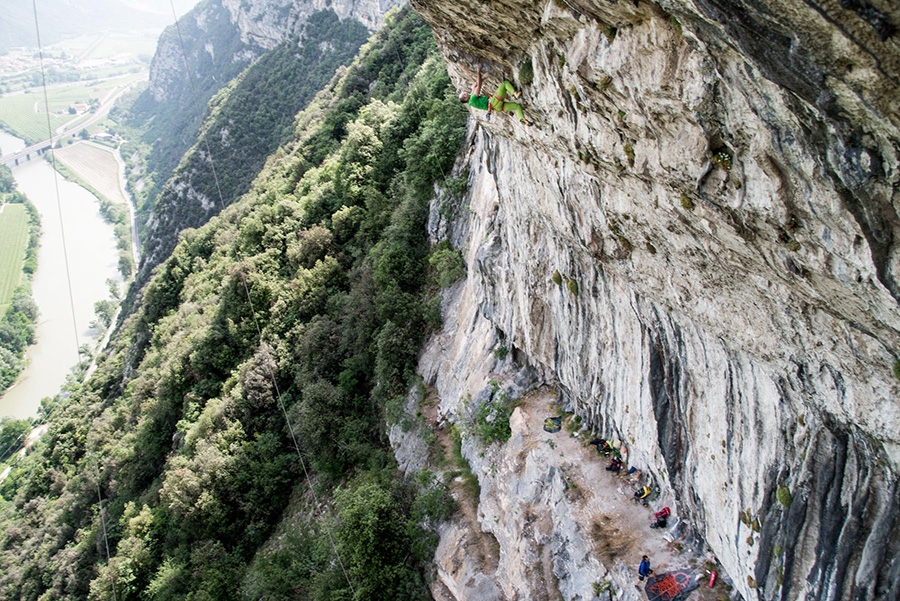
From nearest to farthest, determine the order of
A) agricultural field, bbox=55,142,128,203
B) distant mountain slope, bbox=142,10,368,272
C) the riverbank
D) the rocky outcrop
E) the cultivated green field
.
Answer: distant mountain slope, bbox=142,10,368,272 < the rocky outcrop < the cultivated green field < the riverbank < agricultural field, bbox=55,142,128,203

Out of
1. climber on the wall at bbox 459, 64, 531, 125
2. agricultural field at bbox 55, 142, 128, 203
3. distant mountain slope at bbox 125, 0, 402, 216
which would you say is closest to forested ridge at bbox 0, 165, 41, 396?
agricultural field at bbox 55, 142, 128, 203

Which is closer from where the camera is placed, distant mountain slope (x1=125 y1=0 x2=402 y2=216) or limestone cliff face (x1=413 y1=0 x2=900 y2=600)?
limestone cliff face (x1=413 y1=0 x2=900 y2=600)

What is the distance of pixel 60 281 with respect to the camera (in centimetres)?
11488

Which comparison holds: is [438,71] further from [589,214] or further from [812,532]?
[812,532]

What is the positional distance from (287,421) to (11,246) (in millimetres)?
133531

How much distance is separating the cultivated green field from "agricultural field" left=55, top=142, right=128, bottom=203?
1877 centimetres

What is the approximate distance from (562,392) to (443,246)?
1009 centimetres

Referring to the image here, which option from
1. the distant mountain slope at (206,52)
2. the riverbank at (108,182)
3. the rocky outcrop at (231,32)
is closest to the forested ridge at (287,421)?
the rocky outcrop at (231,32)

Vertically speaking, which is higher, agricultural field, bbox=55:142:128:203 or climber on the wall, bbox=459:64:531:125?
climber on the wall, bbox=459:64:531:125

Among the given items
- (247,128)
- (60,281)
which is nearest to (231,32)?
(60,281)

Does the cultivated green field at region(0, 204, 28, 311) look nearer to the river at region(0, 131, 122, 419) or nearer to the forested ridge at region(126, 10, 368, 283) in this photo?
the river at region(0, 131, 122, 419)

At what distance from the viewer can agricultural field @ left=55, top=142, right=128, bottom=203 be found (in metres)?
146

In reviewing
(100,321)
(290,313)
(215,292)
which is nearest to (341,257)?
(290,313)

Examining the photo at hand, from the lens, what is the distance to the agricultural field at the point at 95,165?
5738 inches
